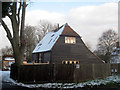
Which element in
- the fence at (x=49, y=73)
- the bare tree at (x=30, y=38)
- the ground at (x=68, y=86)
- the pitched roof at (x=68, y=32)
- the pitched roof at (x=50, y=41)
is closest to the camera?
the ground at (x=68, y=86)

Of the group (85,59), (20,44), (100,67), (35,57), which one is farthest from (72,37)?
(20,44)

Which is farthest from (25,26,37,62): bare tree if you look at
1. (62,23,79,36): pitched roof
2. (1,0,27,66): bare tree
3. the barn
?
(1,0,27,66): bare tree

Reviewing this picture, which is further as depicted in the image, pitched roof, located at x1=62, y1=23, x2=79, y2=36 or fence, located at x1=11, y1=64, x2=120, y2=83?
pitched roof, located at x1=62, y1=23, x2=79, y2=36

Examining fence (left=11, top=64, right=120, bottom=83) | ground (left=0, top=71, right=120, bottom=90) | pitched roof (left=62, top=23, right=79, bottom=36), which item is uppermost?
pitched roof (left=62, top=23, right=79, bottom=36)

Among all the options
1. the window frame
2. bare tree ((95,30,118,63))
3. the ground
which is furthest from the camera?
bare tree ((95,30,118,63))

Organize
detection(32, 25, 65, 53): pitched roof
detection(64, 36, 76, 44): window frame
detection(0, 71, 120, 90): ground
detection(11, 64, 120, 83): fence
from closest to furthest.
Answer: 1. detection(0, 71, 120, 90): ground
2. detection(11, 64, 120, 83): fence
3. detection(32, 25, 65, 53): pitched roof
4. detection(64, 36, 76, 44): window frame

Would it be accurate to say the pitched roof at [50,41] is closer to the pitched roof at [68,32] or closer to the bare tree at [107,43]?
the pitched roof at [68,32]

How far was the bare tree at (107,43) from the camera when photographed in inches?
1960

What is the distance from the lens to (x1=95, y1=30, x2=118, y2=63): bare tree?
4978 cm

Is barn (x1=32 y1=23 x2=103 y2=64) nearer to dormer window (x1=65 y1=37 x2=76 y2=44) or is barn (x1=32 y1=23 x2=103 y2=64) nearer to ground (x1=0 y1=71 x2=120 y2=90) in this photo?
dormer window (x1=65 y1=37 x2=76 y2=44)

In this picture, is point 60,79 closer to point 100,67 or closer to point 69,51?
point 100,67

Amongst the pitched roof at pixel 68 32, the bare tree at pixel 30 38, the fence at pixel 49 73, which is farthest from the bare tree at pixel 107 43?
the fence at pixel 49 73

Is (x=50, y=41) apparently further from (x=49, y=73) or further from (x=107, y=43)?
(x=107, y=43)

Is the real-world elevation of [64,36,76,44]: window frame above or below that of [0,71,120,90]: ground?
above
